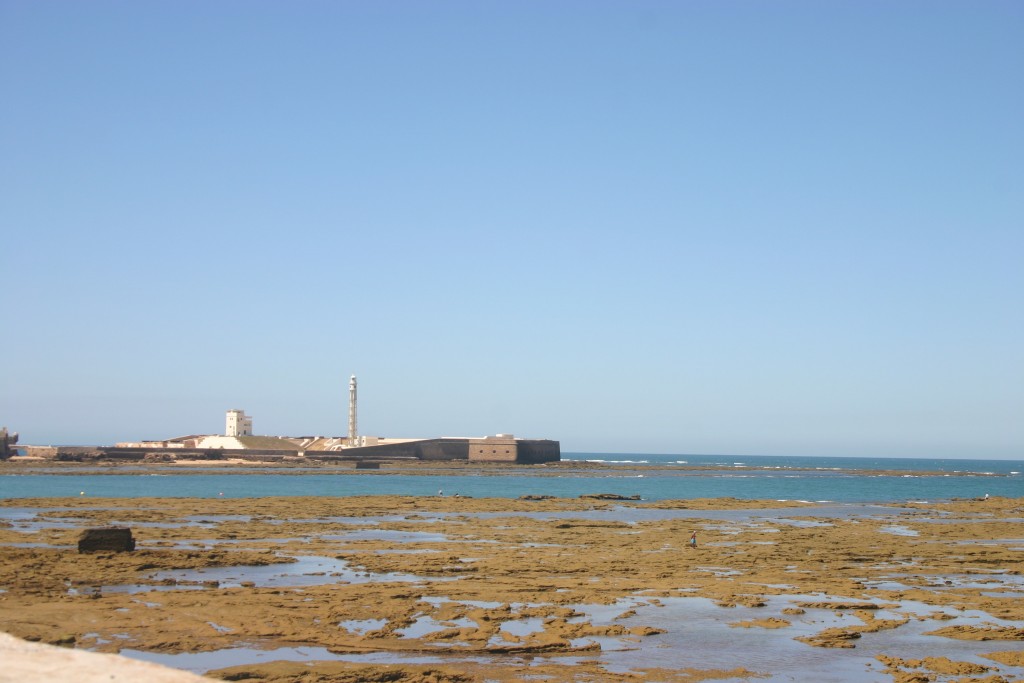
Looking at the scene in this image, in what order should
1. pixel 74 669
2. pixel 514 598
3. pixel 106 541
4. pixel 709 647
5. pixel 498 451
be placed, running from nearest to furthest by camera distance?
pixel 74 669
pixel 709 647
pixel 514 598
pixel 106 541
pixel 498 451

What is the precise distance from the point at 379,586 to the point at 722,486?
79241mm

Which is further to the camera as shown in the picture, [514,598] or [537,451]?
[537,451]

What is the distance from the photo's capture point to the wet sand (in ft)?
54.6

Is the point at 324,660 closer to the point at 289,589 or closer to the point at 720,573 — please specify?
the point at 289,589

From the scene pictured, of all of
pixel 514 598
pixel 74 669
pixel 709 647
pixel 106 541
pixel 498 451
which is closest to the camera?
pixel 74 669

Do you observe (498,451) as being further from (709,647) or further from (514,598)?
(709,647)

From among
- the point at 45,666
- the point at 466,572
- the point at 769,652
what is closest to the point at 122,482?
the point at 466,572

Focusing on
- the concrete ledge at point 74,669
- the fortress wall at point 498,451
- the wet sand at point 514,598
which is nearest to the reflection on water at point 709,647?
the wet sand at point 514,598

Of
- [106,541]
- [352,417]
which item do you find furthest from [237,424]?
[106,541]

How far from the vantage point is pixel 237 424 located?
155 metres

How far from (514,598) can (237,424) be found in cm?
13920

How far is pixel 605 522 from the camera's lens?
46875 millimetres

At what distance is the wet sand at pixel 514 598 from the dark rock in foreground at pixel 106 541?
→ 54cm

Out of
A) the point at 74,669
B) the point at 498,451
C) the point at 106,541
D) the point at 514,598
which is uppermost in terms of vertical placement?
the point at 74,669
